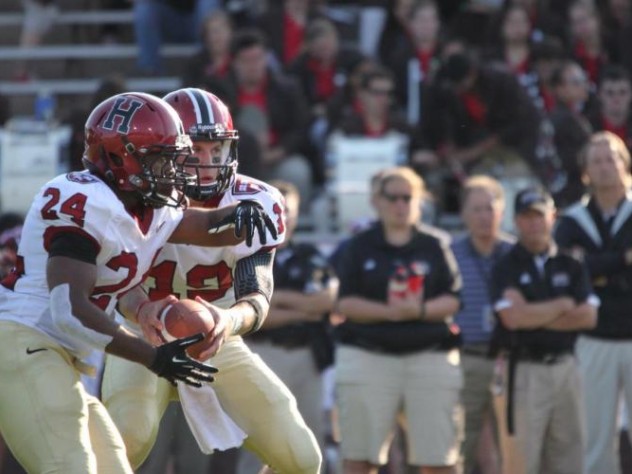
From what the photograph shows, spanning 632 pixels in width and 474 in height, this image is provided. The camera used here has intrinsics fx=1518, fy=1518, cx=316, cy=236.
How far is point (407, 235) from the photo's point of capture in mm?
7520

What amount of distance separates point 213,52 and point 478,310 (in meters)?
3.24

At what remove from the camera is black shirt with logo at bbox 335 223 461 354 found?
7.33 meters

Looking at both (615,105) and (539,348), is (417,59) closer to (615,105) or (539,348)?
(615,105)

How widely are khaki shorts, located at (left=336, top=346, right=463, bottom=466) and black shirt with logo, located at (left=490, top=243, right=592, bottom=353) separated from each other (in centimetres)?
39

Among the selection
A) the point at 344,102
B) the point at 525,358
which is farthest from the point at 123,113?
the point at 344,102

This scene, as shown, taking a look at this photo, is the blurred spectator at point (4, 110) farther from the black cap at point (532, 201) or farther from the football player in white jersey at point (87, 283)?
the football player in white jersey at point (87, 283)

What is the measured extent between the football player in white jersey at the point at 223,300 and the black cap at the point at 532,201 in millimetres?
2145

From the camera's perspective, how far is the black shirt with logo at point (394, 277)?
7.33 meters

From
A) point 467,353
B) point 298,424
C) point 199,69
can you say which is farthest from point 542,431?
point 199,69

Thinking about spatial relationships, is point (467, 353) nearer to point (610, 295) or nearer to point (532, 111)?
point (610, 295)

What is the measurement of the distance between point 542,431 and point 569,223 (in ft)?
3.76

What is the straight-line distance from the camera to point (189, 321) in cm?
504

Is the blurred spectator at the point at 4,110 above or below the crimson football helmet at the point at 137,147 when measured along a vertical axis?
below

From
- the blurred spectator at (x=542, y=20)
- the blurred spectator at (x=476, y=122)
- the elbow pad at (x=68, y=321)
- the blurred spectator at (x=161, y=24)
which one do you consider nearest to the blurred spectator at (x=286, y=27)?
the blurred spectator at (x=161, y=24)
